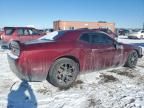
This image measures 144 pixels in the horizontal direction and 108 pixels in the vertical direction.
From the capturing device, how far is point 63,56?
5.30m

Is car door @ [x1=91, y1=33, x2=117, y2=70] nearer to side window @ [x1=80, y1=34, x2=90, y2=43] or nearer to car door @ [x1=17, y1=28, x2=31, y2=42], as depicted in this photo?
side window @ [x1=80, y1=34, x2=90, y2=43]

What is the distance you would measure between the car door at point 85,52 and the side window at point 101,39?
0.23m

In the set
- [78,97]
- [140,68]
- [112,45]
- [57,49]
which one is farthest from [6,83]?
[140,68]

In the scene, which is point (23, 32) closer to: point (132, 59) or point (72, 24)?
point (132, 59)

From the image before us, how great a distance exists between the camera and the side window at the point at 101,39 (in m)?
6.06

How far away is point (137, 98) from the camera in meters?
4.52

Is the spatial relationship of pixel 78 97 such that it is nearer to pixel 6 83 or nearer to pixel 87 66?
pixel 87 66

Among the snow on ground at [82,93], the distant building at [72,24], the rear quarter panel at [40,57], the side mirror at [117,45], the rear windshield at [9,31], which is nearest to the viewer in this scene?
the snow on ground at [82,93]

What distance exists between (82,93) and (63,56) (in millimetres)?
1082

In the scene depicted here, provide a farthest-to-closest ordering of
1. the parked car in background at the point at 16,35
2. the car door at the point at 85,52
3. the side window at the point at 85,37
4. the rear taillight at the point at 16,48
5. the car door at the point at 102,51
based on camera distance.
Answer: the parked car in background at the point at 16,35 < the car door at the point at 102,51 < the side window at the point at 85,37 < the car door at the point at 85,52 < the rear taillight at the point at 16,48

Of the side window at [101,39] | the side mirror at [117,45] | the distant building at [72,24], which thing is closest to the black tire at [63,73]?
the side window at [101,39]

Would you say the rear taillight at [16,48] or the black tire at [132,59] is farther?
the black tire at [132,59]

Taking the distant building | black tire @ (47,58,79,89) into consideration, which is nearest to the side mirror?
black tire @ (47,58,79,89)

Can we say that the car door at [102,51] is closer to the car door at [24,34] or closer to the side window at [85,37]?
the side window at [85,37]
